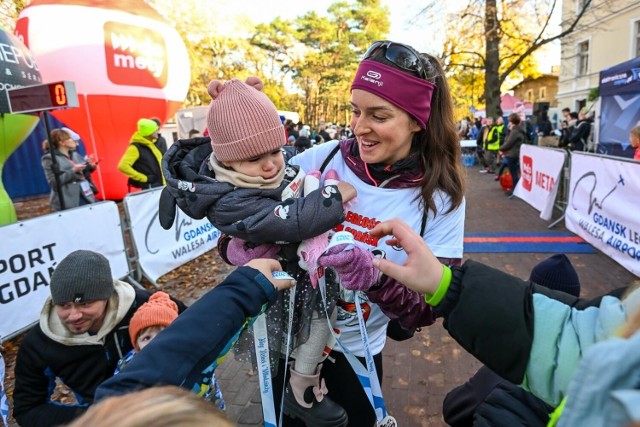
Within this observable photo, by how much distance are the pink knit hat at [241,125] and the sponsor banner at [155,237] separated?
13.2 ft

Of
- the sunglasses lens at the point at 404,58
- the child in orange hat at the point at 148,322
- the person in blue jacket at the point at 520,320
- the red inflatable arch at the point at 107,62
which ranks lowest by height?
the child in orange hat at the point at 148,322

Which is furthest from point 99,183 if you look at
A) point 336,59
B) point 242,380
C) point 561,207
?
point 336,59

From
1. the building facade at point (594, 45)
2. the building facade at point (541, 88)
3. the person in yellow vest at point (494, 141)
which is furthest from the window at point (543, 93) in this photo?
the person in yellow vest at point (494, 141)

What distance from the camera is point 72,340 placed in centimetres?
225

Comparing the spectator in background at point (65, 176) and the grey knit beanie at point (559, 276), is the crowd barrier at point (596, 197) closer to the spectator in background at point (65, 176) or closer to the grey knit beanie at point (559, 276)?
the grey knit beanie at point (559, 276)

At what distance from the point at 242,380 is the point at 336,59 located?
139 ft

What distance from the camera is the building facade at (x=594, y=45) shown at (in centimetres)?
2447

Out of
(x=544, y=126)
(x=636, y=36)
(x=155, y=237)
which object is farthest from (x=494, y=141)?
(x=636, y=36)

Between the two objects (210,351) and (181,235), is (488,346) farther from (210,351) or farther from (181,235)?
(181,235)

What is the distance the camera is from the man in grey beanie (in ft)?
7.25

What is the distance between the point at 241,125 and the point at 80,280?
4.41ft

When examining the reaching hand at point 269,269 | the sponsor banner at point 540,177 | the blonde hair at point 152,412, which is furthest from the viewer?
the sponsor banner at point 540,177

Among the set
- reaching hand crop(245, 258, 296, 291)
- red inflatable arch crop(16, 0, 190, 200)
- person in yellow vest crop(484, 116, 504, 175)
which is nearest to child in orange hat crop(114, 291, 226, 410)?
reaching hand crop(245, 258, 296, 291)

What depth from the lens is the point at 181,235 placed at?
6699 mm
